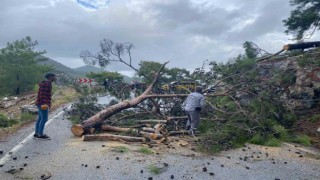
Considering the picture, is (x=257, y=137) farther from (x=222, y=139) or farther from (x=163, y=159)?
(x=163, y=159)

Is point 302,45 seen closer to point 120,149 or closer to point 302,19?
point 302,19

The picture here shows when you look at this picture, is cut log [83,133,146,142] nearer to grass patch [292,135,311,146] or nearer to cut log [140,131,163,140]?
cut log [140,131,163,140]

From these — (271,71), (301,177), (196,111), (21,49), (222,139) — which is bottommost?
(301,177)

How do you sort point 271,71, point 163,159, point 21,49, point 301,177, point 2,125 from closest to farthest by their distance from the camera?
point 301,177 < point 163,159 < point 2,125 < point 271,71 < point 21,49

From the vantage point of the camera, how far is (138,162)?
255 inches

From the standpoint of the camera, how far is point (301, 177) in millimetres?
5855

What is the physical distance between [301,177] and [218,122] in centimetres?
400

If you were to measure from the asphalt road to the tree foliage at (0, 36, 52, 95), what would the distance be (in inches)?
758

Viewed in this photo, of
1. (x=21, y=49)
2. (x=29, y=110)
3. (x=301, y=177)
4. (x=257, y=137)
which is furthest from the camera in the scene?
(x=21, y=49)

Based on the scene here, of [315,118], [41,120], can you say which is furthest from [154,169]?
[315,118]

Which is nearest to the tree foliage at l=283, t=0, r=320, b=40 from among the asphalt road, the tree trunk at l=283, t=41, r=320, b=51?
the tree trunk at l=283, t=41, r=320, b=51

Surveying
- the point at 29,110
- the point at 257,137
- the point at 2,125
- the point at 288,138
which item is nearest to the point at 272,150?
the point at 257,137

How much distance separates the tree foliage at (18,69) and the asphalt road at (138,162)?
758 inches

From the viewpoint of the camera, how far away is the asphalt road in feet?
18.6
